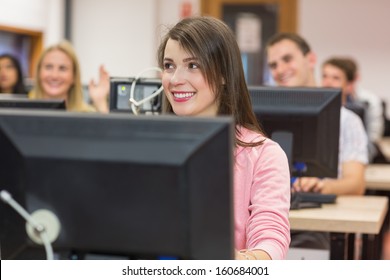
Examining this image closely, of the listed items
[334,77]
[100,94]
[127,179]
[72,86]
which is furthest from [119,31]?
[127,179]

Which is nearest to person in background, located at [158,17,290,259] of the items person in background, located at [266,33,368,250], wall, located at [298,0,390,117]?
person in background, located at [266,33,368,250]

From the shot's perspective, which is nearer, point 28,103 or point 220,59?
point 220,59

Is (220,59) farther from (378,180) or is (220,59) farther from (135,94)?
(378,180)

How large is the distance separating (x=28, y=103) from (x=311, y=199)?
45.9 inches

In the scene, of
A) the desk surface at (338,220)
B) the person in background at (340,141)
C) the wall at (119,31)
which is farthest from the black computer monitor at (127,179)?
the wall at (119,31)

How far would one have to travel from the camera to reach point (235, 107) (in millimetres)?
1686

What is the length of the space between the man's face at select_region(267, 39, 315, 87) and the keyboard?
820mm

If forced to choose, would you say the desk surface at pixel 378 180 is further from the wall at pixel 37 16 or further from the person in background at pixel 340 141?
the wall at pixel 37 16

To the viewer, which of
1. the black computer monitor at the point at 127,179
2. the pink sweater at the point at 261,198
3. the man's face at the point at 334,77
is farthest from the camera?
the man's face at the point at 334,77

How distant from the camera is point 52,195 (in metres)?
1.15

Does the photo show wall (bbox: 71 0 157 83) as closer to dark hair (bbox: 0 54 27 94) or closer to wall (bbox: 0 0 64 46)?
wall (bbox: 0 0 64 46)

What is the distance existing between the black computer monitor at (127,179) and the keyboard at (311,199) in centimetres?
159

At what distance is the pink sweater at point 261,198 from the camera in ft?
5.00
